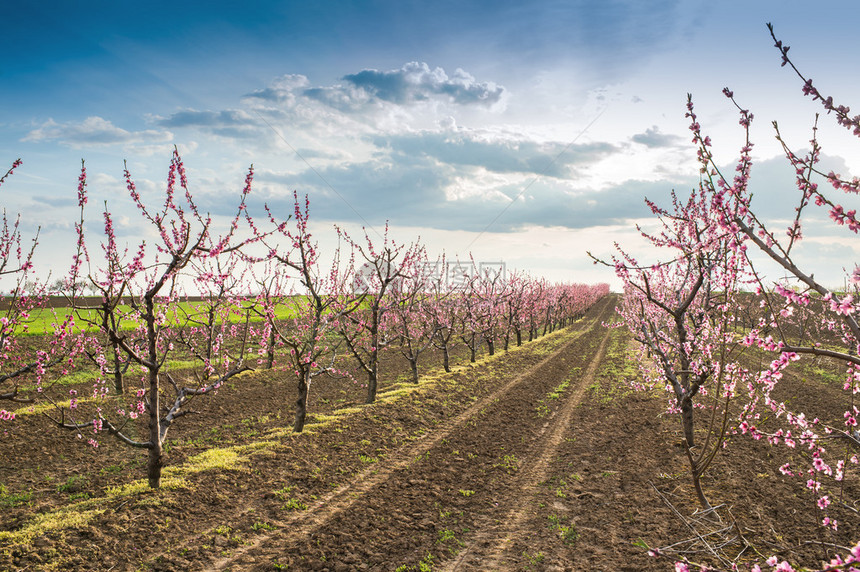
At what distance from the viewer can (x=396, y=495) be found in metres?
11.1

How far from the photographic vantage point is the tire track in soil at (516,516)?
8406 millimetres

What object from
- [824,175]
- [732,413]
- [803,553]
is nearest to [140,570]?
[824,175]

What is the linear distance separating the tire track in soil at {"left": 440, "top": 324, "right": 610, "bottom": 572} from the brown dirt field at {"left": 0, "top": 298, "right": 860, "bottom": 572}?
4 cm

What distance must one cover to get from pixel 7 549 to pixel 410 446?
378 inches

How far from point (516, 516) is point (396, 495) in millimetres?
2951

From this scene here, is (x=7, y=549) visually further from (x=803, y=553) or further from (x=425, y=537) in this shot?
(x=803, y=553)

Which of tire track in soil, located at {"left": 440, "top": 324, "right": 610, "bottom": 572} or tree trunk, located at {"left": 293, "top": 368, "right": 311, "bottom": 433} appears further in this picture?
tree trunk, located at {"left": 293, "top": 368, "right": 311, "bottom": 433}

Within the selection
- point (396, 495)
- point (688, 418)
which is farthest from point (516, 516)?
point (688, 418)

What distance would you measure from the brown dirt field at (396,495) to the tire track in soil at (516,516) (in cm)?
4

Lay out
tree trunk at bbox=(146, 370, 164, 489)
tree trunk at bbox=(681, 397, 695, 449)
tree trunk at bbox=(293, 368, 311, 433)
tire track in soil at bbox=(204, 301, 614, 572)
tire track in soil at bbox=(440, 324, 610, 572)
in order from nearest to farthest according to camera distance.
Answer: tire track in soil at bbox=(440, 324, 610, 572) → tire track in soil at bbox=(204, 301, 614, 572) → tree trunk at bbox=(146, 370, 164, 489) → tree trunk at bbox=(681, 397, 695, 449) → tree trunk at bbox=(293, 368, 311, 433)

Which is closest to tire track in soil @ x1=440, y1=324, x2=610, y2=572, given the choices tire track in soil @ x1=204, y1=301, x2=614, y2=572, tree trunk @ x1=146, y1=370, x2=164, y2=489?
tire track in soil @ x1=204, y1=301, x2=614, y2=572

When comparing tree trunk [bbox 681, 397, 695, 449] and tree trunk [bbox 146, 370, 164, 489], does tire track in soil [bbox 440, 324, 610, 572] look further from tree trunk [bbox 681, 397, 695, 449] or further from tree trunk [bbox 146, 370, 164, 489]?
tree trunk [bbox 146, 370, 164, 489]

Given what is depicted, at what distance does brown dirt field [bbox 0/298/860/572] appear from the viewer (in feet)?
27.9

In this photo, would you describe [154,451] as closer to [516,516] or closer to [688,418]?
[516,516]
